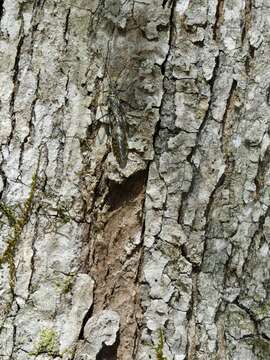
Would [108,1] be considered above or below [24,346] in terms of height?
above

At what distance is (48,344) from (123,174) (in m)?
0.41

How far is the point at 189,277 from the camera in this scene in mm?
1887

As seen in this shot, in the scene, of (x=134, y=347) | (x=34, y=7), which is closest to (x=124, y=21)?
(x=34, y=7)

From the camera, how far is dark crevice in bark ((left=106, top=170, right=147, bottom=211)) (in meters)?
1.89

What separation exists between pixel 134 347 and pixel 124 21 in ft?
2.39

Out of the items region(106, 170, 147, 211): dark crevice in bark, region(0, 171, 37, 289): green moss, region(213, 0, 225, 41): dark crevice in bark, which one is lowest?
region(0, 171, 37, 289): green moss

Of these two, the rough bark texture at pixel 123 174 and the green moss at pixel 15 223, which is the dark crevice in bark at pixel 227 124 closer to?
the rough bark texture at pixel 123 174

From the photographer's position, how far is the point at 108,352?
1.87 metres

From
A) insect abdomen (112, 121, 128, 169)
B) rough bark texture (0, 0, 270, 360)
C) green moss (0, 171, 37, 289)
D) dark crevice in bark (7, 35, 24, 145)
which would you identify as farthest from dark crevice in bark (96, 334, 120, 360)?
dark crevice in bark (7, 35, 24, 145)

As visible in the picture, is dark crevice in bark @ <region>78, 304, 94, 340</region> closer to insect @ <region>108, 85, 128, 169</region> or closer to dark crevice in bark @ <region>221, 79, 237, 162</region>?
insect @ <region>108, 85, 128, 169</region>

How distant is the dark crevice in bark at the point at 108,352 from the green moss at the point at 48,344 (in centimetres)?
10

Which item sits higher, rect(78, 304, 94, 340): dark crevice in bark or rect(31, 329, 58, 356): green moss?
rect(78, 304, 94, 340): dark crevice in bark

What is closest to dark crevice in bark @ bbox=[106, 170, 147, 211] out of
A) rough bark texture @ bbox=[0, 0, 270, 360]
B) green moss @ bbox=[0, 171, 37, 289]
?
rough bark texture @ bbox=[0, 0, 270, 360]

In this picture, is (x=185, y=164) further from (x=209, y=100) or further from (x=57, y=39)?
(x=57, y=39)
